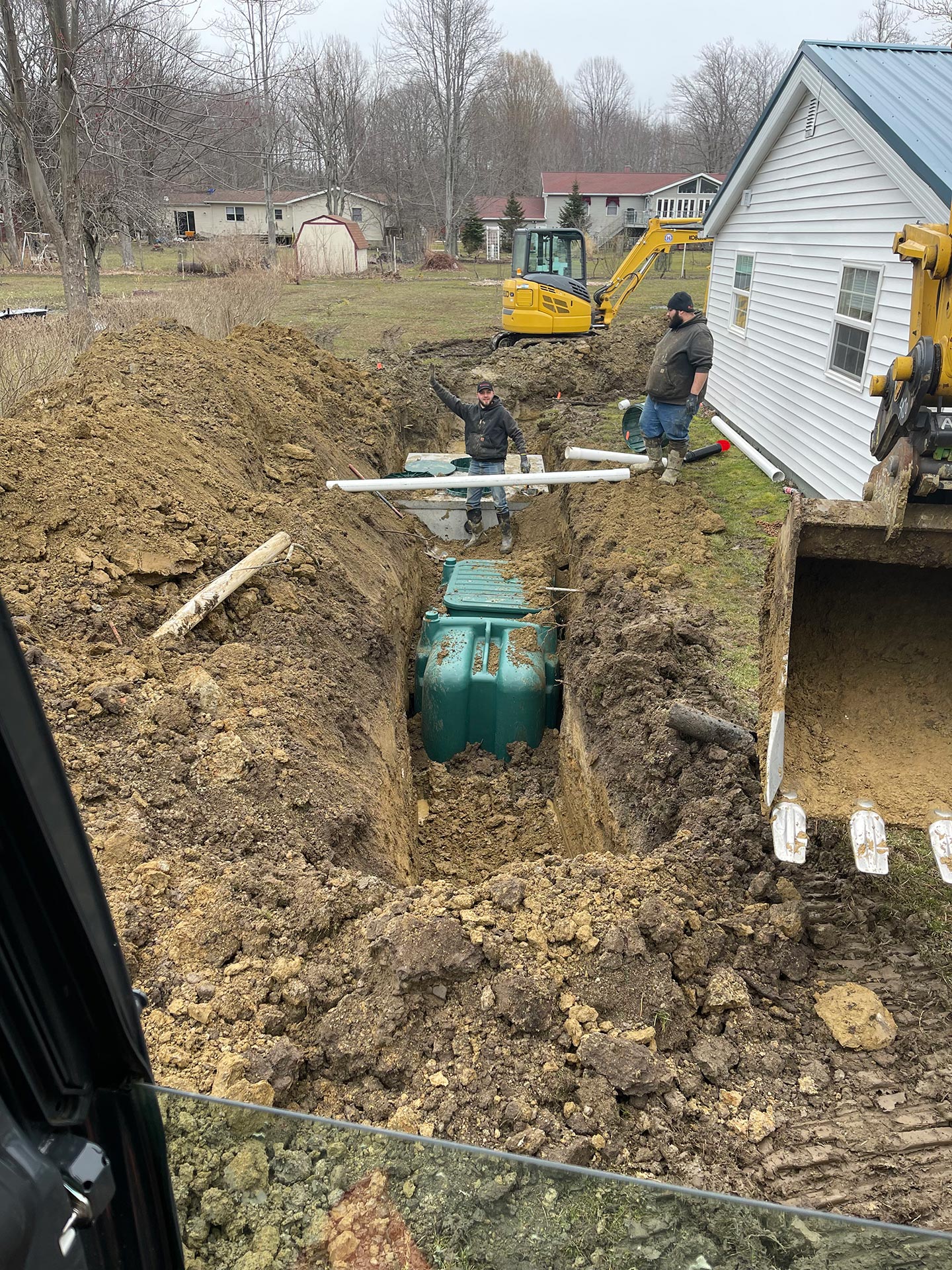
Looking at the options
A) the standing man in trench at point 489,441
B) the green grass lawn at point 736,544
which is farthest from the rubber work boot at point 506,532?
the green grass lawn at point 736,544

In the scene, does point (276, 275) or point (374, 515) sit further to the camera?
point (276, 275)

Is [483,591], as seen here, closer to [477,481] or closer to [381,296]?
[477,481]

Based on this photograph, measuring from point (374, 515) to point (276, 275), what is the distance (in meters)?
17.7

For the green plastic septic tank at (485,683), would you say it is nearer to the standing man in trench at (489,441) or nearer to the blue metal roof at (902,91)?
the standing man in trench at (489,441)

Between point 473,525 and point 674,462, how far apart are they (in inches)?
116

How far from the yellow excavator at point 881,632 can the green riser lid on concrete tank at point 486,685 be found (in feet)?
10.6

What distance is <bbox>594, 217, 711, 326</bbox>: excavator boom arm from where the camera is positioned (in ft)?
54.2

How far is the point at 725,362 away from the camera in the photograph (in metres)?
13.9

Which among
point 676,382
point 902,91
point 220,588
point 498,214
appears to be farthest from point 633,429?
point 498,214

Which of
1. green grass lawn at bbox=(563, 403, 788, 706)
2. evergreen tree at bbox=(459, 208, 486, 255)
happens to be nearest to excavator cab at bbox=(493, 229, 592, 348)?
green grass lawn at bbox=(563, 403, 788, 706)

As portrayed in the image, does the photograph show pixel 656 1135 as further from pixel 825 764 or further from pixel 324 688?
pixel 324 688

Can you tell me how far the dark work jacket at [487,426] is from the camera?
10609 mm

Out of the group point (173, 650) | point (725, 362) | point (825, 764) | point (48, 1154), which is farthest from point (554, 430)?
point (48, 1154)

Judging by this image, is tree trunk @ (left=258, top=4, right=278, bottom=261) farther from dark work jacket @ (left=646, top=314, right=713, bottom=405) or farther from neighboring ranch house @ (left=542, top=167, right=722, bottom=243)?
dark work jacket @ (left=646, top=314, right=713, bottom=405)
